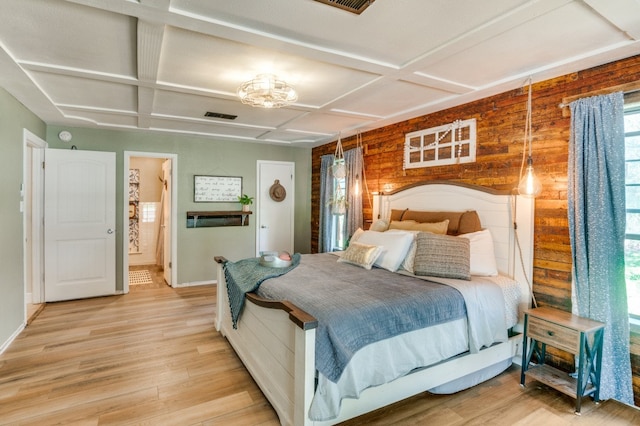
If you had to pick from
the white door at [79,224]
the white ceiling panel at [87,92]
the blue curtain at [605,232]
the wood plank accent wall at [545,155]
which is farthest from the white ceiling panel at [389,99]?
the white door at [79,224]

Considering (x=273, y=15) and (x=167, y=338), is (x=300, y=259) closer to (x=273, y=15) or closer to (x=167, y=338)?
(x=167, y=338)

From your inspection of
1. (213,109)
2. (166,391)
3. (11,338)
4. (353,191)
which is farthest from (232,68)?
(11,338)

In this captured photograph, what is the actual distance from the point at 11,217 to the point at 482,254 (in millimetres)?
4364

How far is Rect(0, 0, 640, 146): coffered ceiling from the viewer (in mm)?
1850

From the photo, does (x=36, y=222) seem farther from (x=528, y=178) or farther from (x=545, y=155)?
(x=545, y=155)

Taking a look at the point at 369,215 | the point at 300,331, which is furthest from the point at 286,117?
the point at 300,331

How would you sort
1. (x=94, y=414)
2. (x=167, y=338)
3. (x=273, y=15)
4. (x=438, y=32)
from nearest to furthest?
(x=273, y=15) → (x=438, y=32) → (x=94, y=414) → (x=167, y=338)

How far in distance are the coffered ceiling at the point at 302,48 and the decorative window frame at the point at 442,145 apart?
281mm

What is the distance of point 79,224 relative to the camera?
466 centimetres

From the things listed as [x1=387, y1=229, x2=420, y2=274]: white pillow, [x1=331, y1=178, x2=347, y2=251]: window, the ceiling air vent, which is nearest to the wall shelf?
[x1=331, y1=178, x2=347, y2=251]: window

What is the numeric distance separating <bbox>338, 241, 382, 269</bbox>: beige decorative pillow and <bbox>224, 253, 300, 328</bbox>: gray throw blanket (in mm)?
523

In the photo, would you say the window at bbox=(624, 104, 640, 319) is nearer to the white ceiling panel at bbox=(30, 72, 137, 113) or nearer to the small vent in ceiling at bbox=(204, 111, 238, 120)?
the small vent in ceiling at bbox=(204, 111, 238, 120)

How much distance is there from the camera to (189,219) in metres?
5.48

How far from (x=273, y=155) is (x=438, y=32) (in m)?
4.32
